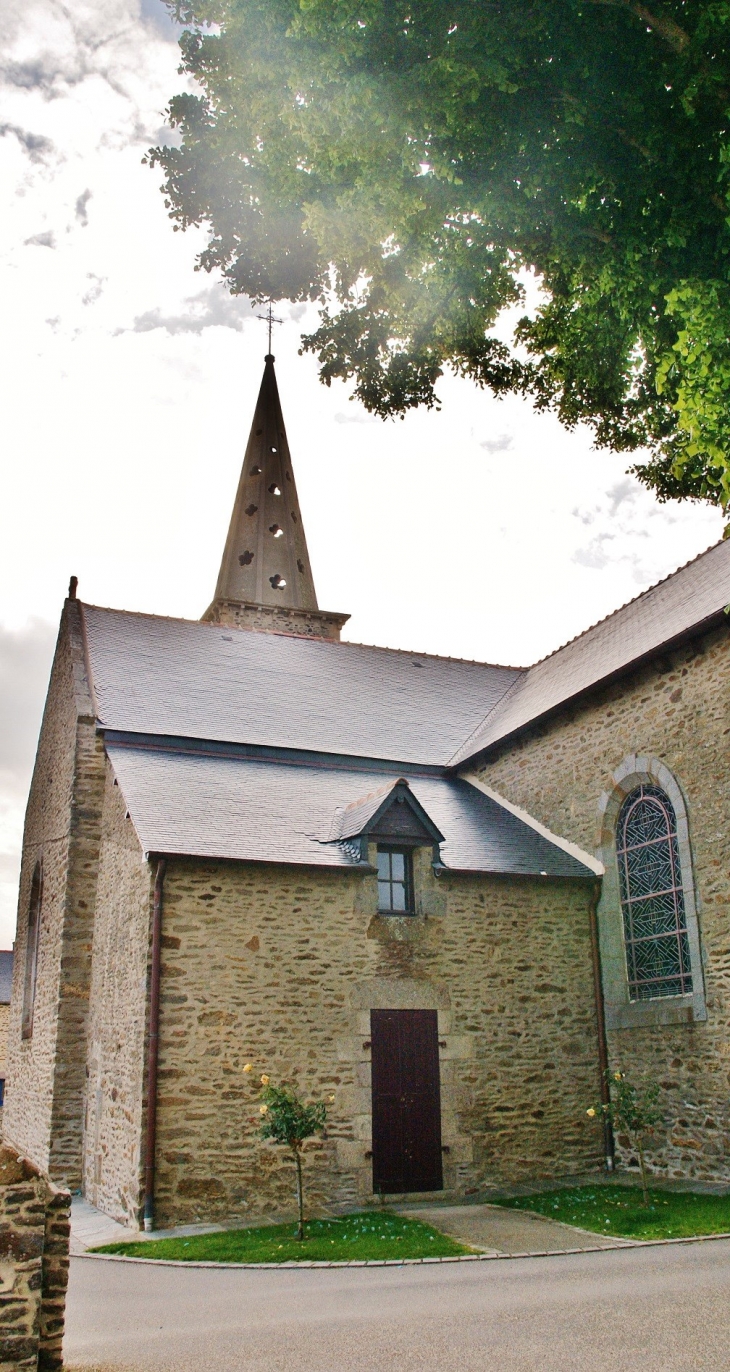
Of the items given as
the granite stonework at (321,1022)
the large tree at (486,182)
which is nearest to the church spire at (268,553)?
the granite stonework at (321,1022)

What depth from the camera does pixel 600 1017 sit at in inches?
525

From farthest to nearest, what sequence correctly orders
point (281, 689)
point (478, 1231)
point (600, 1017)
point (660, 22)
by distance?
point (281, 689)
point (600, 1017)
point (478, 1231)
point (660, 22)

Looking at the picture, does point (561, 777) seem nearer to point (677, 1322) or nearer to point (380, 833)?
point (380, 833)

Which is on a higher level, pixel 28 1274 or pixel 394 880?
pixel 394 880

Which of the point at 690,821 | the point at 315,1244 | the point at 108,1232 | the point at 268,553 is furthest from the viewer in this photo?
the point at 268,553

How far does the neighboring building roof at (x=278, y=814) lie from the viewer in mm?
12148

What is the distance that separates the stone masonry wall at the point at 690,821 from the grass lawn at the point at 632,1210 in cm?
95

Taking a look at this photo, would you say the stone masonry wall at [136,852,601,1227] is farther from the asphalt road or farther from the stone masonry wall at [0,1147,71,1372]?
the stone masonry wall at [0,1147,71,1372]

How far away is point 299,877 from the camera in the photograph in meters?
12.1

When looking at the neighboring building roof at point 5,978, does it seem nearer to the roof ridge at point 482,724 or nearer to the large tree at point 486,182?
the roof ridge at point 482,724

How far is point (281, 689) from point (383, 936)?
6584 mm

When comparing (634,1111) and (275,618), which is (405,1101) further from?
(275,618)

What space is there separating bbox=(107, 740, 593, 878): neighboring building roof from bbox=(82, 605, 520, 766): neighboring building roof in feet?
2.34

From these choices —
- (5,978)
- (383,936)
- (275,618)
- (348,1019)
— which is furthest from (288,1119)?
(5,978)
